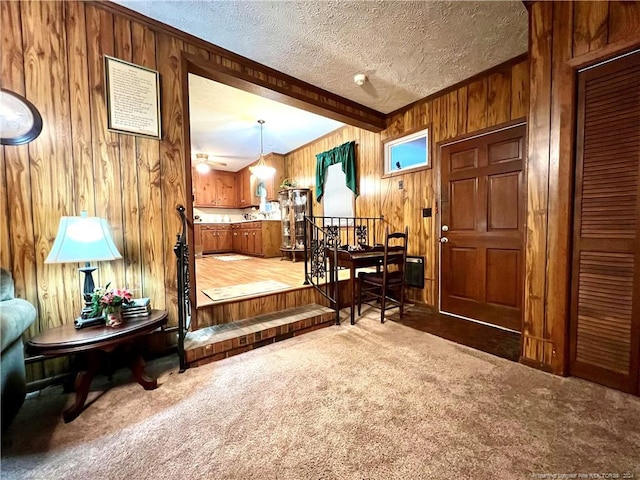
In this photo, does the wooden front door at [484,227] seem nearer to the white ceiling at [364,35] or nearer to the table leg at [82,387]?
the white ceiling at [364,35]

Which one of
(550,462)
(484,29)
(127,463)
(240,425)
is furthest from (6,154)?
(484,29)

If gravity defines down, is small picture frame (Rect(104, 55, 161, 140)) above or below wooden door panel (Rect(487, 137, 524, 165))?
above

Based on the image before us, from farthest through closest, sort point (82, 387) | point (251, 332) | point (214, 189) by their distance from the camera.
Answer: point (214, 189) < point (251, 332) < point (82, 387)

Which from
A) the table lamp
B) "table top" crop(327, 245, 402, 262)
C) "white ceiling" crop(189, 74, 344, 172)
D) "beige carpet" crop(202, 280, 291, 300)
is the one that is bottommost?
"beige carpet" crop(202, 280, 291, 300)

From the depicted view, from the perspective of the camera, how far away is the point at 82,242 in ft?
5.07

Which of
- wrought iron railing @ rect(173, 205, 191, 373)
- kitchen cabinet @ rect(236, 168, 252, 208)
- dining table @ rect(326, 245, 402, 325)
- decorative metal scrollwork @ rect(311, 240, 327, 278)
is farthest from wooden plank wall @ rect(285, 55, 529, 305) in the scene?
kitchen cabinet @ rect(236, 168, 252, 208)

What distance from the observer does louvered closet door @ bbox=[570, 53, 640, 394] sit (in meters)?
1.58

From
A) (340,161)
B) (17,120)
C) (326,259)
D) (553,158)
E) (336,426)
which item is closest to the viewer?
(336,426)

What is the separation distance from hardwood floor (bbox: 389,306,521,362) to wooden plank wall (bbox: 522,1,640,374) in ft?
1.03

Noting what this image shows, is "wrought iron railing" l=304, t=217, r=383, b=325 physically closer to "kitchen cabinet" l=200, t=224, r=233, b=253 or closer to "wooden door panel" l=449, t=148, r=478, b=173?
"wooden door panel" l=449, t=148, r=478, b=173

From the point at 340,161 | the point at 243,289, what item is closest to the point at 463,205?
the point at 340,161

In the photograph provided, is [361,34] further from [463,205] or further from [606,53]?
[463,205]

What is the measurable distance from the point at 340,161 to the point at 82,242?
12.9 feet

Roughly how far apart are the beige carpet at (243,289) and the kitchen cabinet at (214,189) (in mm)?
4942
